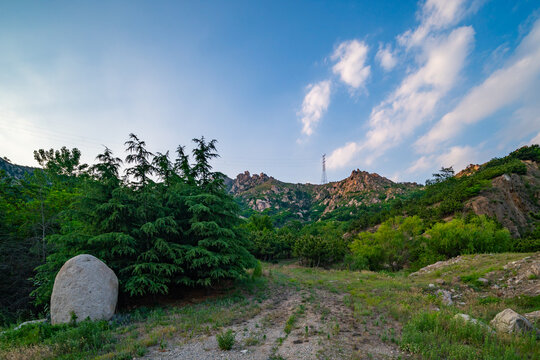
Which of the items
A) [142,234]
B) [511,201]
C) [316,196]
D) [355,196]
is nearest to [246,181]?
[316,196]

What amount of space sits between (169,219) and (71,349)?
535 centimetres

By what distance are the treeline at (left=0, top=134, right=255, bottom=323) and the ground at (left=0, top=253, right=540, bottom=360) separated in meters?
1.75

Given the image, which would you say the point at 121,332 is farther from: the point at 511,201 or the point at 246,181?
the point at 246,181

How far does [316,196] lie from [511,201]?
132 metres

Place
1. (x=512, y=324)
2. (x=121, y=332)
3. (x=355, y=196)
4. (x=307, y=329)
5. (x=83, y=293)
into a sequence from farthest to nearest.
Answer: (x=355, y=196) < (x=83, y=293) < (x=121, y=332) < (x=307, y=329) < (x=512, y=324)

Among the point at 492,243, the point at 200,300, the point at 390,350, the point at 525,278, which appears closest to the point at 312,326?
the point at 390,350

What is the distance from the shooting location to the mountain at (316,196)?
120 m

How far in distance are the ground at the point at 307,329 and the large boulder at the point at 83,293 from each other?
909 mm

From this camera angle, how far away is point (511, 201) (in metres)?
38.6

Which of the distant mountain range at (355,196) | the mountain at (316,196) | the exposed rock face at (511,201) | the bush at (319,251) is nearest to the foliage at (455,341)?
the distant mountain range at (355,196)

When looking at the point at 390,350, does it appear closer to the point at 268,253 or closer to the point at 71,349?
the point at 71,349

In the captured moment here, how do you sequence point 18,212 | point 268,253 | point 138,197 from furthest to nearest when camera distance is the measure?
point 268,253 < point 18,212 < point 138,197

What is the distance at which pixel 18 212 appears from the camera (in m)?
14.8

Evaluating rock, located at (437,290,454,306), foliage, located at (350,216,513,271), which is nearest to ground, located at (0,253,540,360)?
rock, located at (437,290,454,306)
